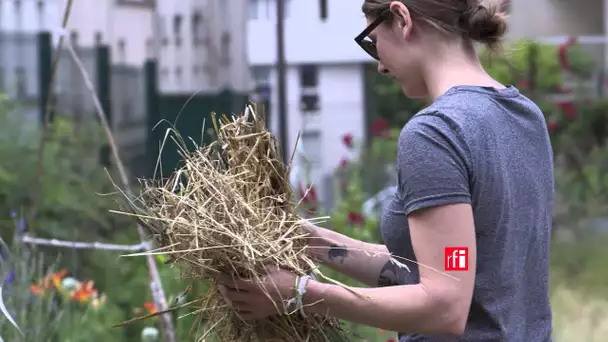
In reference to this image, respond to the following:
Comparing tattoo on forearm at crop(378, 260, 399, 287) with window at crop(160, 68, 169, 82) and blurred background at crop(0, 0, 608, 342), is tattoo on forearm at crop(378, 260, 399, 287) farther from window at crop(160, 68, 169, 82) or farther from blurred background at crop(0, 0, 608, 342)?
window at crop(160, 68, 169, 82)

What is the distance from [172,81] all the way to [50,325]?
3067 mm

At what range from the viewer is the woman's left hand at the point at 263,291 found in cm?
141

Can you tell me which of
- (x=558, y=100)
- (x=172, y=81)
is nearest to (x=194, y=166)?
(x=172, y=81)

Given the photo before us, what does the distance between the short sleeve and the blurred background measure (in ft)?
1.30

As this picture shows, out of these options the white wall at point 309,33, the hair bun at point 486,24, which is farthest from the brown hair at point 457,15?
the white wall at point 309,33

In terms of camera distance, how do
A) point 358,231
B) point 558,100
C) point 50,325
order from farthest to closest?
point 558,100 < point 358,231 < point 50,325

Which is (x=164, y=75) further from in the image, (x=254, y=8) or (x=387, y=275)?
(x=387, y=275)

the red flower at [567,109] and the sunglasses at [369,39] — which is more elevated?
the sunglasses at [369,39]

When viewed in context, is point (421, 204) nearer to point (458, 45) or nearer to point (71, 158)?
point (458, 45)

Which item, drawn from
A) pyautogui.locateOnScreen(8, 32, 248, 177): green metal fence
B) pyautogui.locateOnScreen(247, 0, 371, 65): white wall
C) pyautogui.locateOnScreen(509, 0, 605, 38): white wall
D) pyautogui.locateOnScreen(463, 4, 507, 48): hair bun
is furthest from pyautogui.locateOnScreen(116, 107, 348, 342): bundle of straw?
pyautogui.locateOnScreen(509, 0, 605, 38): white wall

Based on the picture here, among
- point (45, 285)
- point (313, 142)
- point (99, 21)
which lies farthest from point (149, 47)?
point (313, 142)

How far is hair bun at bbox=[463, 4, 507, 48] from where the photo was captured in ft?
5.04

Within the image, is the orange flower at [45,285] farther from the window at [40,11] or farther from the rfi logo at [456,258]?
the window at [40,11]

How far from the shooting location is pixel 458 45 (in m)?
1.54
